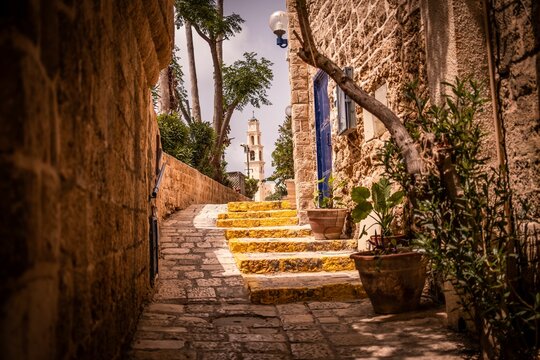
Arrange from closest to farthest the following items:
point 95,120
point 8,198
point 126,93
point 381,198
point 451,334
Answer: point 8,198 < point 95,120 < point 126,93 < point 451,334 < point 381,198

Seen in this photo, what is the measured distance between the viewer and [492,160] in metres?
2.92

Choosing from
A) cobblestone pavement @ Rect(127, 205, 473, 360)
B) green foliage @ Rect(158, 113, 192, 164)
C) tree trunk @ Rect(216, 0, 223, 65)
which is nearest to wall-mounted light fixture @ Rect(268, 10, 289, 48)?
green foliage @ Rect(158, 113, 192, 164)

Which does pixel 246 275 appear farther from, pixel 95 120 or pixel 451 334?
pixel 95 120

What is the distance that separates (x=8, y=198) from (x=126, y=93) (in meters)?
1.64

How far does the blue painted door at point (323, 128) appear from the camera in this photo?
A: 21.6 feet

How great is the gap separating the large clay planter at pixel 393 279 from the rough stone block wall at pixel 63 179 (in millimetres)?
1771

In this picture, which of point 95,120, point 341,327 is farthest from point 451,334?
point 95,120

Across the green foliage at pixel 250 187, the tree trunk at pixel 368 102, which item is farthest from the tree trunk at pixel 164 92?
the green foliage at pixel 250 187

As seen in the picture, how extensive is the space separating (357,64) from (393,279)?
2.96 m

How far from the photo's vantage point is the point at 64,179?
1.16m

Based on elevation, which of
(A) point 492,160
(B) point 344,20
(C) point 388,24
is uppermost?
(B) point 344,20

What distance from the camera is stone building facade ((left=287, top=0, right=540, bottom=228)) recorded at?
257 cm

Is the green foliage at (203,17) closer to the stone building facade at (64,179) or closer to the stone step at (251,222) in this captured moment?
the stone step at (251,222)

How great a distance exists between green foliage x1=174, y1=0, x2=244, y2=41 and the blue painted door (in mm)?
9717
